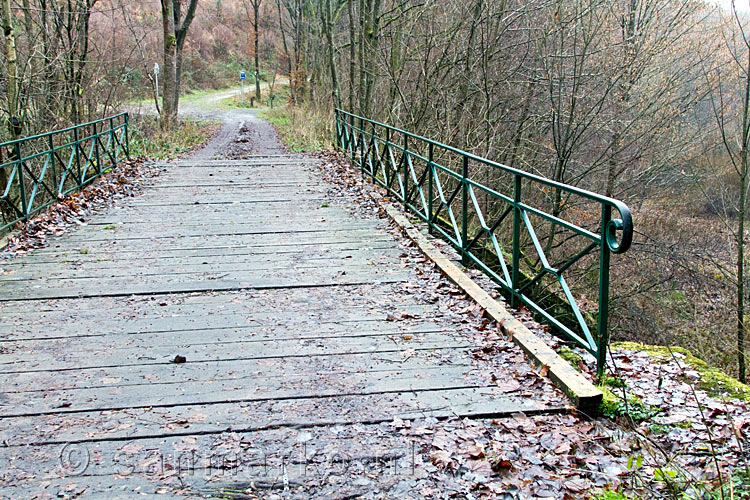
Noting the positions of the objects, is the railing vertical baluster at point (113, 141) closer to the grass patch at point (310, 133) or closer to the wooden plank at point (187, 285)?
the grass patch at point (310, 133)

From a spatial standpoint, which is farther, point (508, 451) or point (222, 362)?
point (222, 362)

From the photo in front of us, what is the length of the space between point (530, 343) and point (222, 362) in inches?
84.4

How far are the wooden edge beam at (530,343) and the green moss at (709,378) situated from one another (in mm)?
930

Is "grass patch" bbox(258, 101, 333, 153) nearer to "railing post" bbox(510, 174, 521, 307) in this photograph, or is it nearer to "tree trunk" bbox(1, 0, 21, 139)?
"tree trunk" bbox(1, 0, 21, 139)

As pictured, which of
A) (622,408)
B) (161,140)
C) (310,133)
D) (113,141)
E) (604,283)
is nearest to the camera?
(622,408)

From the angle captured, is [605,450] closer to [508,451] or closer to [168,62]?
[508,451]

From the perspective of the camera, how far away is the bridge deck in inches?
134

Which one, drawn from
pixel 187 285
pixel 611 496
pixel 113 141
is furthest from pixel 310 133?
pixel 611 496

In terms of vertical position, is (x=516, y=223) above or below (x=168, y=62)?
below

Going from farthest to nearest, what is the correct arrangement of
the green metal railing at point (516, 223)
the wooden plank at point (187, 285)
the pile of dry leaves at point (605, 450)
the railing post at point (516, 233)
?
the wooden plank at point (187, 285)
the railing post at point (516, 233)
the green metal railing at point (516, 223)
the pile of dry leaves at point (605, 450)

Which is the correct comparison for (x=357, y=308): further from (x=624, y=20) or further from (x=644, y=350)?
(x=624, y=20)

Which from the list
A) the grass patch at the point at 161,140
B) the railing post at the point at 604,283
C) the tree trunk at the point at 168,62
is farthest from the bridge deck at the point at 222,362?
the tree trunk at the point at 168,62

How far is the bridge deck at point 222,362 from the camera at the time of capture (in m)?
3.41

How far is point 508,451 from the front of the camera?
11.3 feet
